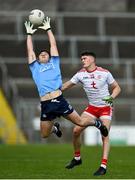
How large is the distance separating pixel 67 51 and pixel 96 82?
22065 millimetres

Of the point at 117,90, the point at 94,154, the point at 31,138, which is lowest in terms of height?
the point at 31,138

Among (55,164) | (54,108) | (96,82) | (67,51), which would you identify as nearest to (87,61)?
(96,82)

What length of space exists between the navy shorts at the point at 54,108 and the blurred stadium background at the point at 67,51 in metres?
16.3

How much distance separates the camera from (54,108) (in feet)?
53.0

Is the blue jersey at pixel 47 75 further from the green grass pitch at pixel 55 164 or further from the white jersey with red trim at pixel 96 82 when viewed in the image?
the green grass pitch at pixel 55 164

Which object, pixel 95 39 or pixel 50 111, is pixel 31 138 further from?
pixel 50 111

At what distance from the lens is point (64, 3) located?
4244 centimetres

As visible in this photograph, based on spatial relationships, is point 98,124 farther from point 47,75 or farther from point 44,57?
point 44,57

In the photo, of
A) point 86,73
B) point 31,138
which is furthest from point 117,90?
point 31,138

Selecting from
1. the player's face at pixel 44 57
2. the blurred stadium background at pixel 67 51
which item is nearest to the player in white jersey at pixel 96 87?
the player's face at pixel 44 57

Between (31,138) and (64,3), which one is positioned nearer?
(31,138)

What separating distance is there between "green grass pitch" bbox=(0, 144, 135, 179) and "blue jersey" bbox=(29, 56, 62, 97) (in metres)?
1.61

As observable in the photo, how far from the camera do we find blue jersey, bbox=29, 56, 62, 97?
16297mm

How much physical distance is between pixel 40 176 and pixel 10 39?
944 inches
